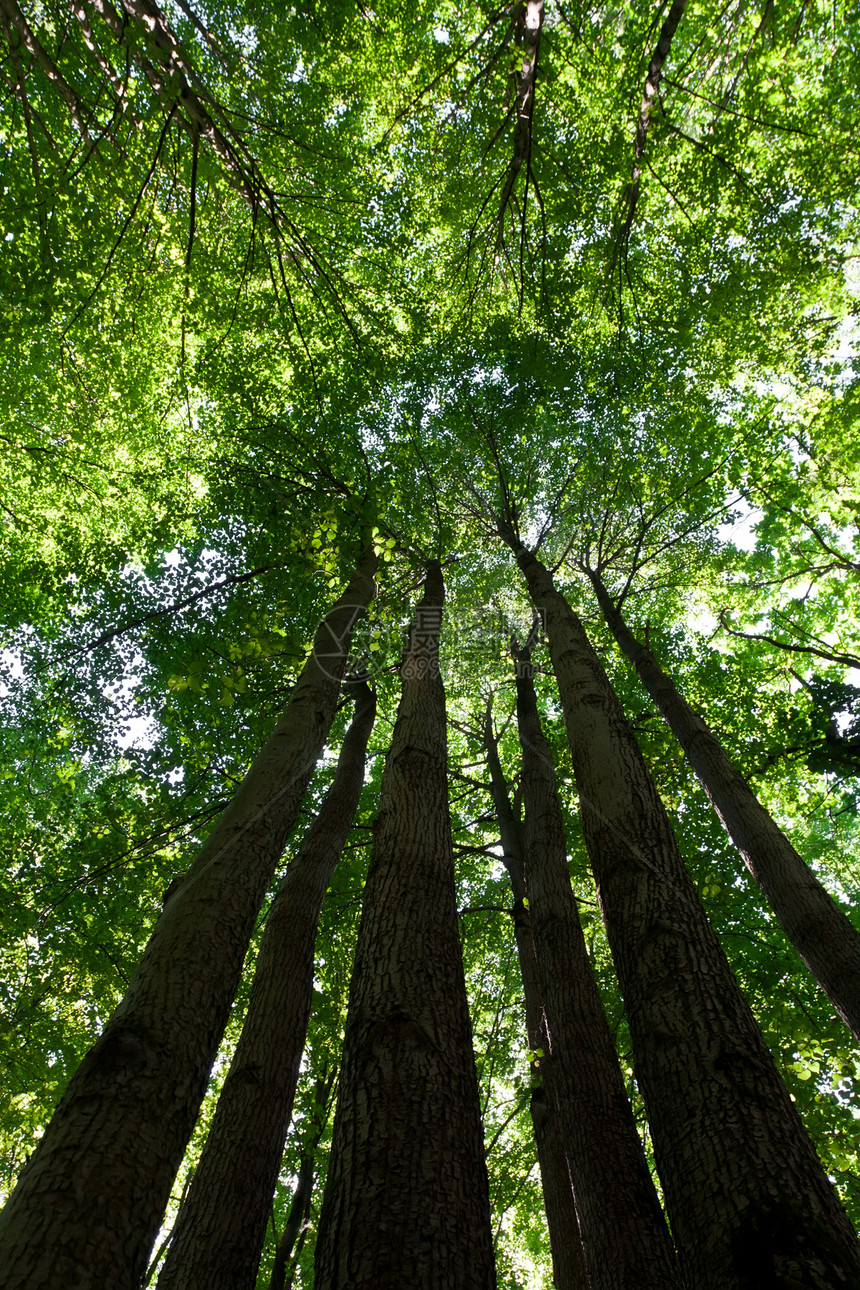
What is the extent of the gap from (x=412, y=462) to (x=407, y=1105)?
9.10 m

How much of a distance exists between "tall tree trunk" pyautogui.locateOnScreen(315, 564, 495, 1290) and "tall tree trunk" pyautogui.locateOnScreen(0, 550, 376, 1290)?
61 cm

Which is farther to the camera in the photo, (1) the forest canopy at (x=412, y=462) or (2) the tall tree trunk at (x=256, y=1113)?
(1) the forest canopy at (x=412, y=462)

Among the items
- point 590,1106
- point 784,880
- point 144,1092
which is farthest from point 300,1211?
point 144,1092

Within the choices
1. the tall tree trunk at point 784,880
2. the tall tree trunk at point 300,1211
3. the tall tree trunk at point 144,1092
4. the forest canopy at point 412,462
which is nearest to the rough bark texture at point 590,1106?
the forest canopy at point 412,462

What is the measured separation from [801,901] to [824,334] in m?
8.97

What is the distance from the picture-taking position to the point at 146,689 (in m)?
8.59

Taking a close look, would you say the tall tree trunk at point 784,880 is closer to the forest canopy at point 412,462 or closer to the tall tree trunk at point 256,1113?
the forest canopy at point 412,462

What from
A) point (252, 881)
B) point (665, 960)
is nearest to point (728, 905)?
point (665, 960)

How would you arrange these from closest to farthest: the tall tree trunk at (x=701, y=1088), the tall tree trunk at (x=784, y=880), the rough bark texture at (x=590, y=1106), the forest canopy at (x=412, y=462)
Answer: the tall tree trunk at (x=701, y=1088) → the rough bark texture at (x=590, y=1106) → the tall tree trunk at (x=784, y=880) → the forest canopy at (x=412, y=462)

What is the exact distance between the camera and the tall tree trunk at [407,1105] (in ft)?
5.61

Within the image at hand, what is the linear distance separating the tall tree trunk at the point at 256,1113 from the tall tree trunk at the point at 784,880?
14.4 ft

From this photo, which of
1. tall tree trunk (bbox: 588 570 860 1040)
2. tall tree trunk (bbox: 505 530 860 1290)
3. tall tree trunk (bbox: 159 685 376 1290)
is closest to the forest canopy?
tall tree trunk (bbox: 588 570 860 1040)

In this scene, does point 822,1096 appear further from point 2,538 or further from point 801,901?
point 2,538

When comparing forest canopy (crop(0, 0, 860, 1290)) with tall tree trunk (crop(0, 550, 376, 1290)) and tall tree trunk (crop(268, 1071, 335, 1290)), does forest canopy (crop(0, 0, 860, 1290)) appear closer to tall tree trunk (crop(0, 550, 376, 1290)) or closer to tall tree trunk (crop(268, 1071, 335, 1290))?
tall tree trunk (crop(268, 1071, 335, 1290))
